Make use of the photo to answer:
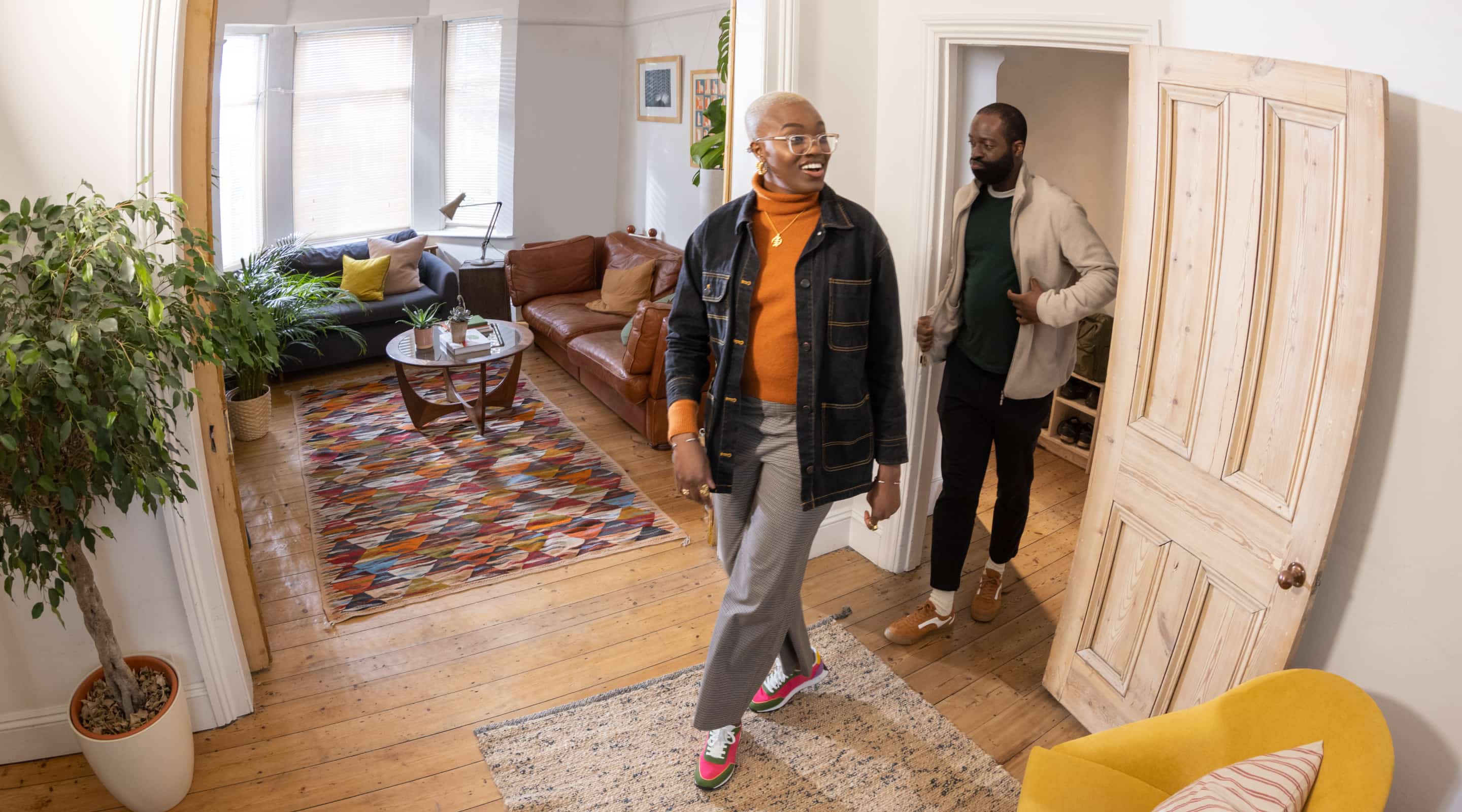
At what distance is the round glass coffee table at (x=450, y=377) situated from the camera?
16.5 feet

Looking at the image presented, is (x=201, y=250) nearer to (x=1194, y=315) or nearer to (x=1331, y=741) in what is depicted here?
(x=1194, y=315)

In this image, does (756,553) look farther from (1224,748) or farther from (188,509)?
(188,509)

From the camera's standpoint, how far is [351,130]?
733 cm

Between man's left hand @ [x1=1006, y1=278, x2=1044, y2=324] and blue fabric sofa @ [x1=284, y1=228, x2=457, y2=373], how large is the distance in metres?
4.14

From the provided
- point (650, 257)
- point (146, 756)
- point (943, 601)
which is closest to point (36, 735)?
point (146, 756)

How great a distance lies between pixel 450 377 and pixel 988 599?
138 inches

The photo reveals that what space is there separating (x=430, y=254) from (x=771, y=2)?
14.8 feet

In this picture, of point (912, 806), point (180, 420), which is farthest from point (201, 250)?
point (912, 806)

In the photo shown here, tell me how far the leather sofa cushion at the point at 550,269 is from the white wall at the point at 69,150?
13.5ft

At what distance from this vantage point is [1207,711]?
1.94m

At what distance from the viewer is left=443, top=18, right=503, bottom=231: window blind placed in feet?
23.9

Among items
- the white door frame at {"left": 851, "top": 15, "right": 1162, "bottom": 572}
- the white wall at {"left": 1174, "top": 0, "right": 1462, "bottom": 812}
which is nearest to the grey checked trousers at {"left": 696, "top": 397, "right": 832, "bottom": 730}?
the white door frame at {"left": 851, "top": 15, "right": 1162, "bottom": 572}

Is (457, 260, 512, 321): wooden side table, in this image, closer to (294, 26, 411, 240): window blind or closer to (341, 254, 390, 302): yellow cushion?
(341, 254, 390, 302): yellow cushion

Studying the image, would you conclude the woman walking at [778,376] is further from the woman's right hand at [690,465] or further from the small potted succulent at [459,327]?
the small potted succulent at [459,327]
